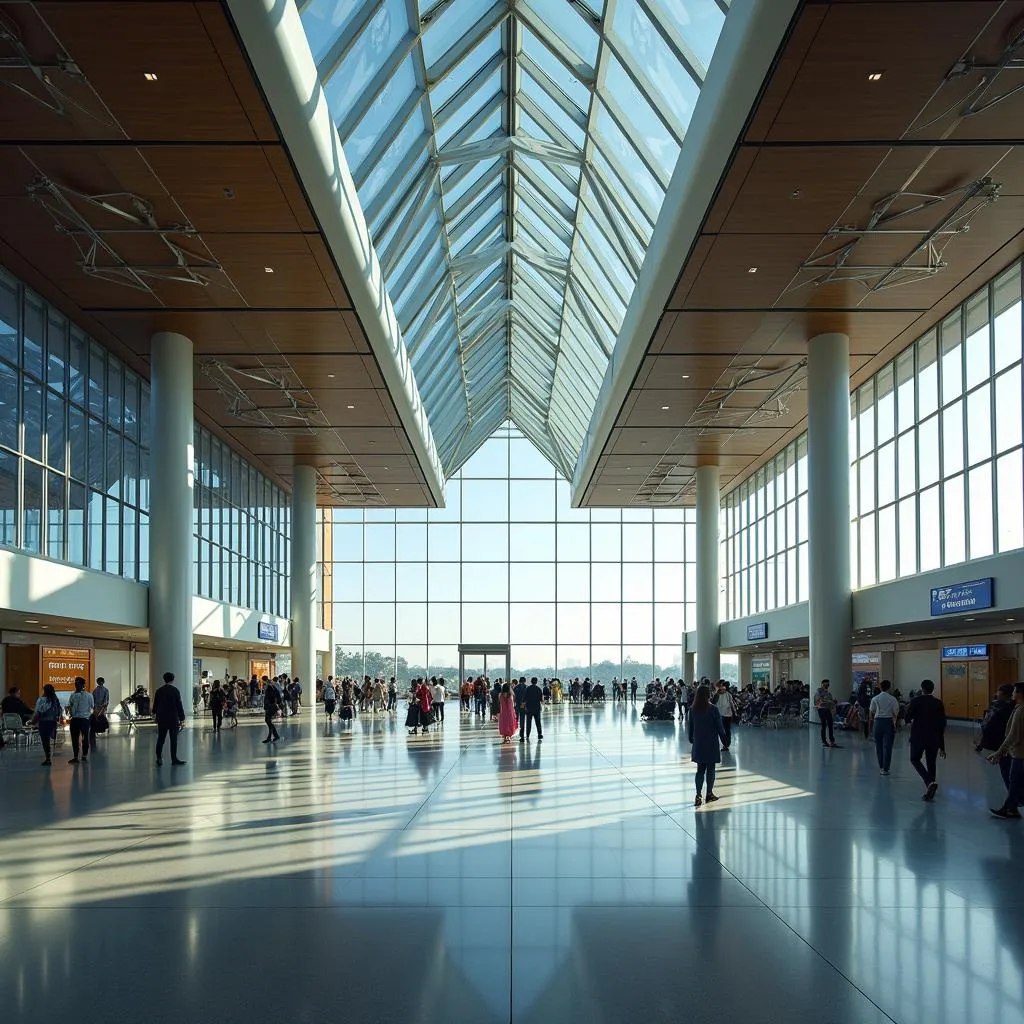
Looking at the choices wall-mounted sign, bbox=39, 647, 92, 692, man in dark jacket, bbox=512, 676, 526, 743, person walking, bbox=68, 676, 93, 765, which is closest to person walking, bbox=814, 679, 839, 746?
man in dark jacket, bbox=512, 676, 526, 743

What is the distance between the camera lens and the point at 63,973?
579cm

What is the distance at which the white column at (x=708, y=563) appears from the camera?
4375 cm

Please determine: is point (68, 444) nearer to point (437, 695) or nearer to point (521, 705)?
point (437, 695)

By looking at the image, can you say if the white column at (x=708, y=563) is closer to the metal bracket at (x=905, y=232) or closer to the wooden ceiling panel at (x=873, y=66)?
the metal bracket at (x=905, y=232)

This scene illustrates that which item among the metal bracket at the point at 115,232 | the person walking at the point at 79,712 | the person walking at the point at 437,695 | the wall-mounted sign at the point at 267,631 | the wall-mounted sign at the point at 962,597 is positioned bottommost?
the person walking at the point at 437,695

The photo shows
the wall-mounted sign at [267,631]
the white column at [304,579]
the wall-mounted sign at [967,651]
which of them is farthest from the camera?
the white column at [304,579]

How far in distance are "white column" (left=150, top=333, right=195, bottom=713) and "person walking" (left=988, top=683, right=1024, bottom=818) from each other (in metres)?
17.6

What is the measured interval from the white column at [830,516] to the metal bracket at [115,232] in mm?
13509

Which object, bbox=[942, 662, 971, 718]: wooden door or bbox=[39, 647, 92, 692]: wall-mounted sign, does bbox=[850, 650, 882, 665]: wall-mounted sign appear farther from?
bbox=[39, 647, 92, 692]: wall-mounted sign

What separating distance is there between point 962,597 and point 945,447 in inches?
176

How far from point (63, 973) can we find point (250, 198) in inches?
540

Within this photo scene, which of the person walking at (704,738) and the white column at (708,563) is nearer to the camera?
the person walking at (704,738)

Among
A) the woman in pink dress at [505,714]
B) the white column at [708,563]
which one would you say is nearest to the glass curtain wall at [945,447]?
the woman in pink dress at [505,714]

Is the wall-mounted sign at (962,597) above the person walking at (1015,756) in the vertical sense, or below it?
above
